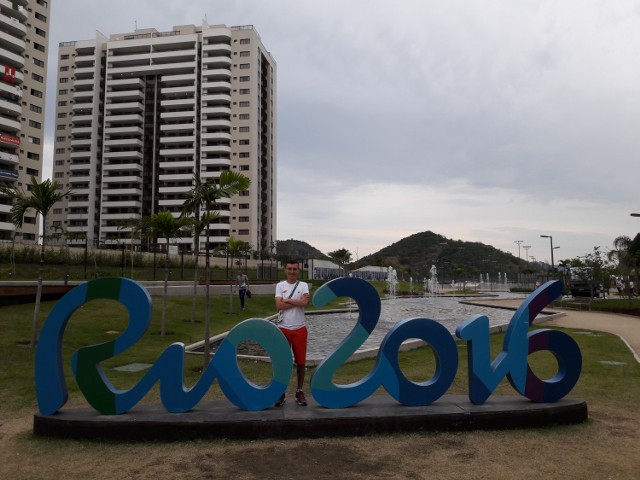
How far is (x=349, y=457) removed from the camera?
5.65 meters

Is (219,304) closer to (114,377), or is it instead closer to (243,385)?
(114,377)

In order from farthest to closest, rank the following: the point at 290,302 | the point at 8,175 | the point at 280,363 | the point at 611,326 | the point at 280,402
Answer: the point at 8,175 < the point at 611,326 < the point at 280,402 < the point at 290,302 < the point at 280,363

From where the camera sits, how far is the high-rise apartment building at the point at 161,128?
81625mm

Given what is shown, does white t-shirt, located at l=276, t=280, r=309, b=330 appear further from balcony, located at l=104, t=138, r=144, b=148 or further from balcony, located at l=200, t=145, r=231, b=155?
balcony, located at l=104, t=138, r=144, b=148

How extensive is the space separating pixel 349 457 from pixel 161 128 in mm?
84807

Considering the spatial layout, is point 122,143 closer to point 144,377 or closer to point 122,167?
point 122,167

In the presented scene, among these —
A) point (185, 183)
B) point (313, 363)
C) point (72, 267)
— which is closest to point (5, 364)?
point (313, 363)

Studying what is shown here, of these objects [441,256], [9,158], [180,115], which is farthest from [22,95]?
[441,256]

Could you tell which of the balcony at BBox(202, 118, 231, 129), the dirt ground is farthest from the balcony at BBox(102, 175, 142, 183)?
the dirt ground

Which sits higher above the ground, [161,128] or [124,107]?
[124,107]

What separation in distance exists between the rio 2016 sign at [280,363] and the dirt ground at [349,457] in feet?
2.20

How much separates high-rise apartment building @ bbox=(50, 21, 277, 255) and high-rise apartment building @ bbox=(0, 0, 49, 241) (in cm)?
1573

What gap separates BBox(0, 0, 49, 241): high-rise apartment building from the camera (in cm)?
6162

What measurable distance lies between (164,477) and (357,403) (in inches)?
118
